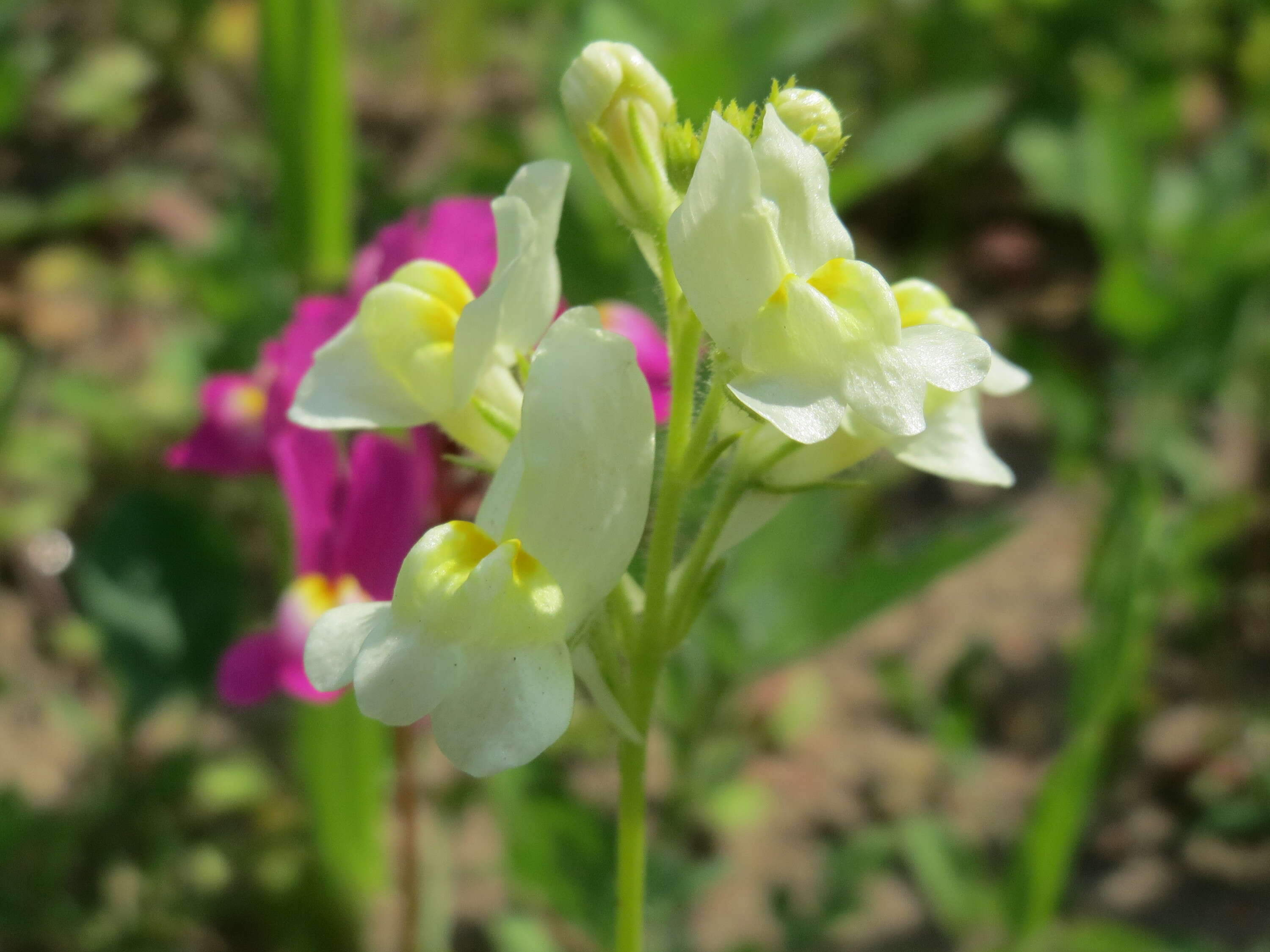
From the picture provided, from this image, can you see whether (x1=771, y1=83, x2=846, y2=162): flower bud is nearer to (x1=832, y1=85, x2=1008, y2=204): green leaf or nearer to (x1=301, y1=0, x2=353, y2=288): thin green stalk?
(x1=301, y1=0, x2=353, y2=288): thin green stalk

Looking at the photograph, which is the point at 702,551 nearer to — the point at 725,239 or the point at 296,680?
the point at 725,239

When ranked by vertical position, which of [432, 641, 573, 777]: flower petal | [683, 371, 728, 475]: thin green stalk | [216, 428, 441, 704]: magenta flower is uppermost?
[683, 371, 728, 475]: thin green stalk

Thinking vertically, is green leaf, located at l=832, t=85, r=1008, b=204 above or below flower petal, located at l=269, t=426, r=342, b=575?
above

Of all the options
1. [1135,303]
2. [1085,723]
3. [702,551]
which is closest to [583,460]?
[702,551]

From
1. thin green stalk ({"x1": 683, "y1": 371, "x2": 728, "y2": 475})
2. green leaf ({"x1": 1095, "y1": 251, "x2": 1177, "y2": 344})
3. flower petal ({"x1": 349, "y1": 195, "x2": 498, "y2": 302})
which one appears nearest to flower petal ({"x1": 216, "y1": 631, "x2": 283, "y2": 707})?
flower petal ({"x1": 349, "y1": 195, "x2": 498, "y2": 302})

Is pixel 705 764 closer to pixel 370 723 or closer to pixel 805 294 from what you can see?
pixel 370 723
